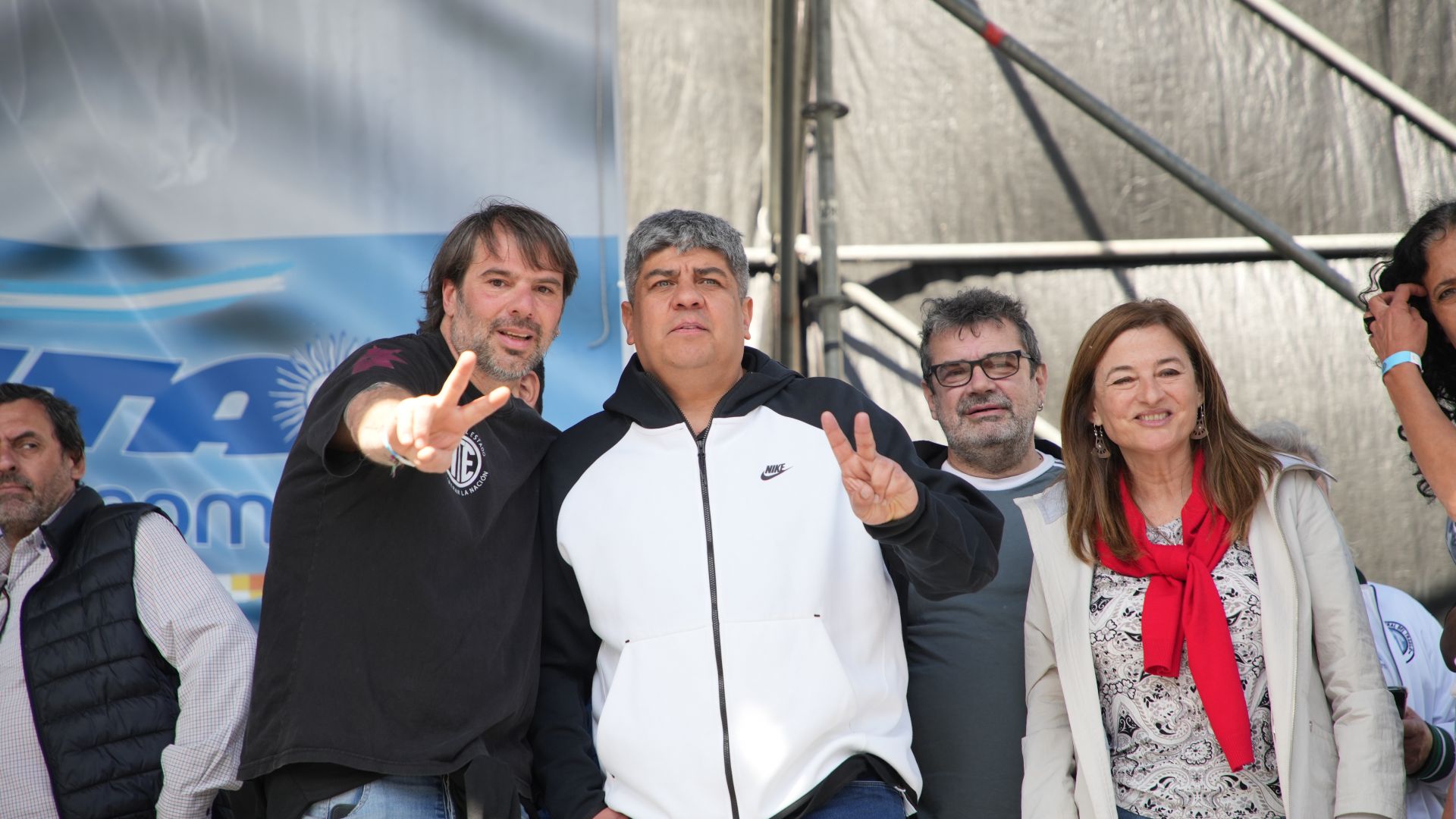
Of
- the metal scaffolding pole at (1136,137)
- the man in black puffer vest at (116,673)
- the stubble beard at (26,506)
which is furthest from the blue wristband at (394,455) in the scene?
the metal scaffolding pole at (1136,137)

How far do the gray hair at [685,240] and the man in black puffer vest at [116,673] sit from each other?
1.04 m

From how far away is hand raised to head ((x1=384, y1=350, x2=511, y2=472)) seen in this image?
5.06 feet

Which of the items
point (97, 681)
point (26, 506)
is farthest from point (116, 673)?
point (26, 506)

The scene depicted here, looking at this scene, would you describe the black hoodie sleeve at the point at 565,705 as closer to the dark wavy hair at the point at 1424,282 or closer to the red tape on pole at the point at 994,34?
the dark wavy hair at the point at 1424,282

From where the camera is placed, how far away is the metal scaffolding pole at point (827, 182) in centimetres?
339

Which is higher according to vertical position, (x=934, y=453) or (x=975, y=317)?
(x=975, y=317)

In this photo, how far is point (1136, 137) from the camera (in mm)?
3271

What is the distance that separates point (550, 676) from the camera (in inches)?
83.7

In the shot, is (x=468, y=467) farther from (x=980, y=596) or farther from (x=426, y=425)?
(x=980, y=596)

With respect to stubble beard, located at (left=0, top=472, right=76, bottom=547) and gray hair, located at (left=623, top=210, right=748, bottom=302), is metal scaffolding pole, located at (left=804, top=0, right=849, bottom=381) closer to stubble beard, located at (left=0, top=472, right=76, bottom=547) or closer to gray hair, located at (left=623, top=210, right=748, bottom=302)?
gray hair, located at (left=623, top=210, right=748, bottom=302)

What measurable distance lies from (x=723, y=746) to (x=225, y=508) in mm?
1823

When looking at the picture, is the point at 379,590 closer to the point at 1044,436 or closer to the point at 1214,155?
the point at 1044,436

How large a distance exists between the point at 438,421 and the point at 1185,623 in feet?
4.12

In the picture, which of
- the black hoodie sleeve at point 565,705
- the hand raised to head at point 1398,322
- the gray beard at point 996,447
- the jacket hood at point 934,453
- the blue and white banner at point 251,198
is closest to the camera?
the black hoodie sleeve at point 565,705
